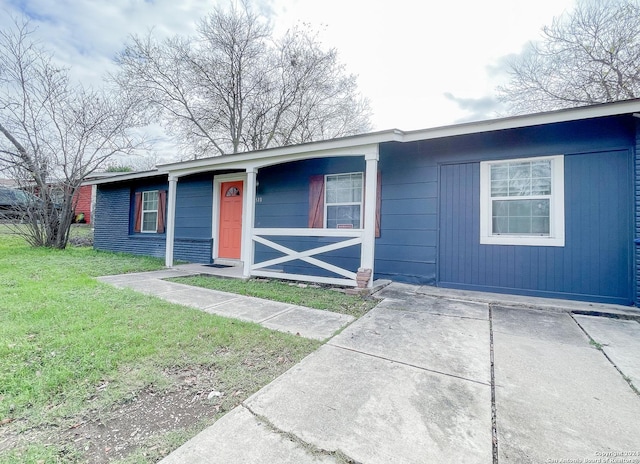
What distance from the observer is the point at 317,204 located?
225 inches

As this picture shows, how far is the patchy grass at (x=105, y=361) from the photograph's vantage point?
1.53 m

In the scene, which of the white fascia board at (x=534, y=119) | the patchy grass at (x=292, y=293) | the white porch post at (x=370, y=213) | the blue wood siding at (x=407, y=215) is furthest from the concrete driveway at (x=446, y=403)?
the white fascia board at (x=534, y=119)

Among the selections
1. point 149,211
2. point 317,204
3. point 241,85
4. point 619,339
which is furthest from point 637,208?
point 241,85

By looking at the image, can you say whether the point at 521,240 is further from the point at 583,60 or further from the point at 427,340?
the point at 583,60

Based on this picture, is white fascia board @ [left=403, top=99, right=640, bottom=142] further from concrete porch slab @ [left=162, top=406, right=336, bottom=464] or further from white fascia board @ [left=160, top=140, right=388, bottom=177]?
concrete porch slab @ [left=162, top=406, right=336, bottom=464]

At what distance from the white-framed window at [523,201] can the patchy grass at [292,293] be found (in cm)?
224

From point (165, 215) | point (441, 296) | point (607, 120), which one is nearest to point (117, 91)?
point (165, 215)

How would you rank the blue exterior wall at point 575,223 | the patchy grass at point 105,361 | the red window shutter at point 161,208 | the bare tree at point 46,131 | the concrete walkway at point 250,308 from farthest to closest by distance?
1. the bare tree at point 46,131
2. the red window shutter at point 161,208
3. the blue exterior wall at point 575,223
4. the concrete walkway at point 250,308
5. the patchy grass at point 105,361

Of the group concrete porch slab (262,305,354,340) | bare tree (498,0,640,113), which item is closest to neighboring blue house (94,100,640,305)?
concrete porch slab (262,305,354,340)

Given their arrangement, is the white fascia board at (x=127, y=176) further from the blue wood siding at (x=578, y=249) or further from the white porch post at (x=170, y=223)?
the blue wood siding at (x=578, y=249)

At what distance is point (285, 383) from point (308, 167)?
4.63 metres

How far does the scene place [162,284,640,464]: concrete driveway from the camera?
4.41 ft

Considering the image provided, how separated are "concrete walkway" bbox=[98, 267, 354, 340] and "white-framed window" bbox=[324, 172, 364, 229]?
2260 mm

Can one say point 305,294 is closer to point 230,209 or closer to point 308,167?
point 308,167
